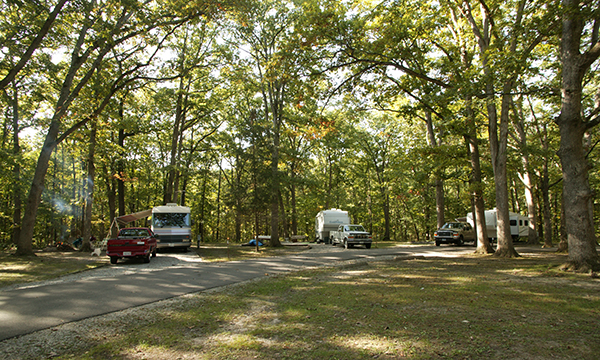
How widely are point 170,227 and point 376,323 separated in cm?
1845

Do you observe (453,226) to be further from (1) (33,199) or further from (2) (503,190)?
(1) (33,199)

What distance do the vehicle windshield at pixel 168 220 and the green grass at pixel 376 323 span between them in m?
14.1

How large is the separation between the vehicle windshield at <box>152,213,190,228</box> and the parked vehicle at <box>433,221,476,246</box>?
1910 centimetres

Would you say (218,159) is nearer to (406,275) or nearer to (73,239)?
(73,239)

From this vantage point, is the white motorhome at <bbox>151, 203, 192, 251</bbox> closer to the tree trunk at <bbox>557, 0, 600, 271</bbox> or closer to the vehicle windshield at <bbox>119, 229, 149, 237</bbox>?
the vehicle windshield at <bbox>119, 229, 149, 237</bbox>

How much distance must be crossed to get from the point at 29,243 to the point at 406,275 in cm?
1769

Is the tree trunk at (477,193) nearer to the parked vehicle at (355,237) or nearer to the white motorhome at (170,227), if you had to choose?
the parked vehicle at (355,237)

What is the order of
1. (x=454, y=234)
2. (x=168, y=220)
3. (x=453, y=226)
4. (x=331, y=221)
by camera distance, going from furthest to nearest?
(x=331, y=221) → (x=453, y=226) → (x=454, y=234) → (x=168, y=220)

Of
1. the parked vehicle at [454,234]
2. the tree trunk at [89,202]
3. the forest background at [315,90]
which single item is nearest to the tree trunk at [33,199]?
the forest background at [315,90]

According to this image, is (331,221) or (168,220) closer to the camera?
(168,220)

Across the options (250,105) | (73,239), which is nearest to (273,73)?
(250,105)

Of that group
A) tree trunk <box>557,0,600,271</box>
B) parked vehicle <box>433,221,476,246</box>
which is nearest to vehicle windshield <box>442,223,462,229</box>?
parked vehicle <box>433,221,476,246</box>

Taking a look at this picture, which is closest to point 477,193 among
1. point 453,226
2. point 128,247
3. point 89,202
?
point 453,226

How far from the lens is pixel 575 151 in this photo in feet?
31.8
